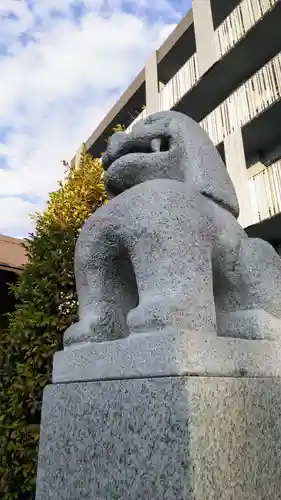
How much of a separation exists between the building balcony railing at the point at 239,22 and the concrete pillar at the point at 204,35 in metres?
0.14

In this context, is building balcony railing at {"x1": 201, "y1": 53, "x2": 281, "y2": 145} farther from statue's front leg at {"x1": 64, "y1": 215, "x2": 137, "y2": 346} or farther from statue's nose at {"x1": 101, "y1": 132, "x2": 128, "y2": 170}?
statue's front leg at {"x1": 64, "y1": 215, "x2": 137, "y2": 346}

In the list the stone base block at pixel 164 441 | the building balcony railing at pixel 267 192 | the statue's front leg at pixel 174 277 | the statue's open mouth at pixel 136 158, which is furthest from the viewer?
the building balcony railing at pixel 267 192

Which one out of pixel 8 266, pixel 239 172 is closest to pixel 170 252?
pixel 8 266

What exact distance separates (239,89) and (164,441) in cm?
721

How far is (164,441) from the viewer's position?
3.45 feet

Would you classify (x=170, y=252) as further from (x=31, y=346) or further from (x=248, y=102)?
(x=248, y=102)

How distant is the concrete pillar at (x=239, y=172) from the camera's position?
20.8 ft

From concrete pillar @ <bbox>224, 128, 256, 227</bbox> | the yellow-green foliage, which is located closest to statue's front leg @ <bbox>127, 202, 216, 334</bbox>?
the yellow-green foliage

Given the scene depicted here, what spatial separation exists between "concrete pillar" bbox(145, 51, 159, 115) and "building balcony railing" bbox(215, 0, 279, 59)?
78.3 inches

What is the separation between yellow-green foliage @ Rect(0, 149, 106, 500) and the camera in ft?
10.0

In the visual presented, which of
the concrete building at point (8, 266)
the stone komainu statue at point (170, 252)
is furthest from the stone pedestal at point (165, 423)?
the concrete building at point (8, 266)

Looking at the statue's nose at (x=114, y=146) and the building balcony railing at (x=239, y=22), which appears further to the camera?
the building balcony railing at (x=239, y=22)

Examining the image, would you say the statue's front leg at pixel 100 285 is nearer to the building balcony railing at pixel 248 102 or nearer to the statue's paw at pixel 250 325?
the statue's paw at pixel 250 325

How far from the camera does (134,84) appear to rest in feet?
34.2
